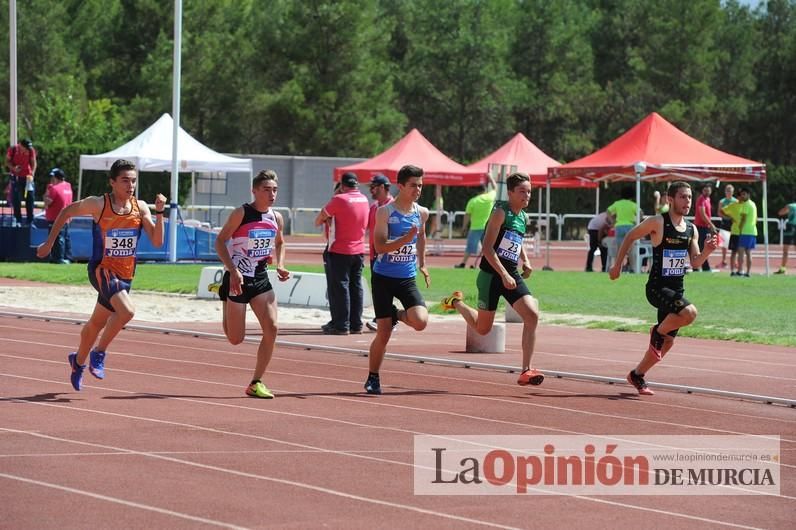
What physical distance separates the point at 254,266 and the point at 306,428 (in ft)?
6.43

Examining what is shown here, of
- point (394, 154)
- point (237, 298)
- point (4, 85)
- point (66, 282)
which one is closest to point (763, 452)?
point (237, 298)

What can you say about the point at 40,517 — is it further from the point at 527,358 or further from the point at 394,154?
the point at 394,154

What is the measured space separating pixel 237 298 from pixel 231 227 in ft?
1.89

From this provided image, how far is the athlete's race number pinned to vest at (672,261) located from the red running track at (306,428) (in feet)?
3.60

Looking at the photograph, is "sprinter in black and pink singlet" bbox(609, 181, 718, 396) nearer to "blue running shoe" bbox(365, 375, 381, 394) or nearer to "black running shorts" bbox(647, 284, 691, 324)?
"black running shorts" bbox(647, 284, 691, 324)

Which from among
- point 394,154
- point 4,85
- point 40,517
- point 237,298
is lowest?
point 40,517

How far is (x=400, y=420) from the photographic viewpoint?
10547 millimetres

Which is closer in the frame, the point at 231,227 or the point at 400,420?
the point at 400,420

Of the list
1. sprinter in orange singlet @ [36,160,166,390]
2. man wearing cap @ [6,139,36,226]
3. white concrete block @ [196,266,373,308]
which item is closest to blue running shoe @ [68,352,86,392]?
sprinter in orange singlet @ [36,160,166,390]

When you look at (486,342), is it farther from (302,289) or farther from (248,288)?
(302,289)

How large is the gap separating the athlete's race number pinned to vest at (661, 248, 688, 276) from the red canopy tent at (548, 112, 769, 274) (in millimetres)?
18814

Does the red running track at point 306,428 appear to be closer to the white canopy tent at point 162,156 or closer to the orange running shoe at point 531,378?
the orange running shoe at point 531,378

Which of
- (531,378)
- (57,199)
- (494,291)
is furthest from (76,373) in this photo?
(57,199)

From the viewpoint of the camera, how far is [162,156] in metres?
33.8
